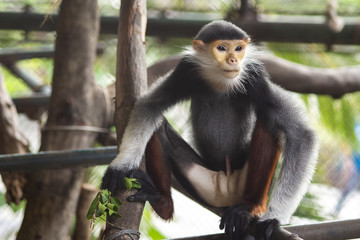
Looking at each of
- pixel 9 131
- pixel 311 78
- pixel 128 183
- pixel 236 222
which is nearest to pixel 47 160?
pixel 128 183

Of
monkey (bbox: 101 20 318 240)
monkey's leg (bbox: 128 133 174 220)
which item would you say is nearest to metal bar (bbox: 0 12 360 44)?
monkey (bbox: 101 20 318 240)

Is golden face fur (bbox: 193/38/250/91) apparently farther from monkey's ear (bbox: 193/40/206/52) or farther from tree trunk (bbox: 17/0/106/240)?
tree trunk (bbox: 17/0/106/240)

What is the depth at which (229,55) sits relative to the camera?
9.34 feet

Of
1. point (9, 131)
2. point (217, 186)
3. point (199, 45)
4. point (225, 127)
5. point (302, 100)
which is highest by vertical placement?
point (199, 45)

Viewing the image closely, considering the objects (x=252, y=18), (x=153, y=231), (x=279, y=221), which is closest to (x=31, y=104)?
(x=153, y=231)

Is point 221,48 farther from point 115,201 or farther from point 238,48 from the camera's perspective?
point 115,201

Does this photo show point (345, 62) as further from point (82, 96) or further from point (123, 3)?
point (123, 3)

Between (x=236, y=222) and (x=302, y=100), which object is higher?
(x=236, y=222)

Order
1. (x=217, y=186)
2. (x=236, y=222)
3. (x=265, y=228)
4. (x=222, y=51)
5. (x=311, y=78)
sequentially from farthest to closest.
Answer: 1. (x=311, y=78)
2. (x=217, y=186)
3. (x=222, y=51)
4. (x=236, y=222)
5. (x=265, y=228)

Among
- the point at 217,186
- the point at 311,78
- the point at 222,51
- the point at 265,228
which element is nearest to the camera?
the point at 265,228

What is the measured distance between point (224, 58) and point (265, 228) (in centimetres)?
99

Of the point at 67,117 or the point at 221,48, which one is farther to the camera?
the point at 67,117

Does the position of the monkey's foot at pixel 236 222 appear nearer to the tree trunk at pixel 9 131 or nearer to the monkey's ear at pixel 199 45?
the monkey's ear at pixel 199 45

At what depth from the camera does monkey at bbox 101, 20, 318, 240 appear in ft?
9.01
